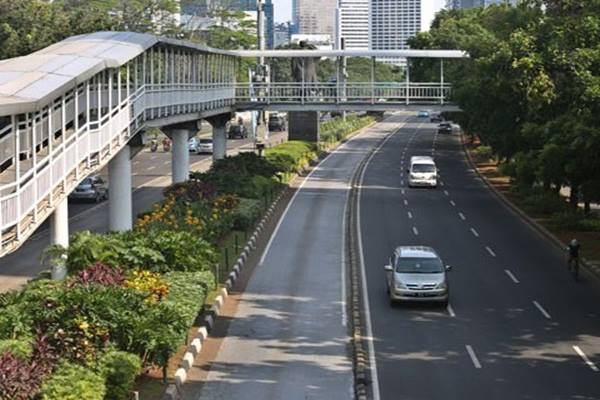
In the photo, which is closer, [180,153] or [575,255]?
[575,255]

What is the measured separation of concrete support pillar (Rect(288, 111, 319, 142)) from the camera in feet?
261

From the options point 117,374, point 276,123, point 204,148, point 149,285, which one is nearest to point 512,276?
point 149,285

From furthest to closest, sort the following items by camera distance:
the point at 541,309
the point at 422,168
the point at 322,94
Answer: the point at 322,94, the point at 422,168, the point at 541,309

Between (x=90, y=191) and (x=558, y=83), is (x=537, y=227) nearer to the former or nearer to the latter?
(x=558, y=83)

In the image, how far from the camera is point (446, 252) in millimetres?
34625

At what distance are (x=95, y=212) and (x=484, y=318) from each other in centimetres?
2297

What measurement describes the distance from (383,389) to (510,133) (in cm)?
2889

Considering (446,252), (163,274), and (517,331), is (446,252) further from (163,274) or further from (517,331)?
(163,274)

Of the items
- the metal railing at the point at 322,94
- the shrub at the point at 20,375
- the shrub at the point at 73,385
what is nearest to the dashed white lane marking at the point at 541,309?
the shrub at the point at 73,385

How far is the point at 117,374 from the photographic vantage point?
1617cm

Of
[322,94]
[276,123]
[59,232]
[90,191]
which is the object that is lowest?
[90,191]

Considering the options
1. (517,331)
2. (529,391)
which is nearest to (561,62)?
→ (517,331)

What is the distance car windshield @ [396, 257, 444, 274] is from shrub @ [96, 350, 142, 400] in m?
11.5

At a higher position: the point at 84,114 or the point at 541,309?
the point at 84,114
